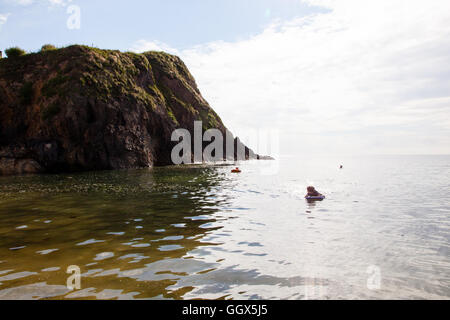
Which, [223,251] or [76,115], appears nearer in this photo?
[223,251]

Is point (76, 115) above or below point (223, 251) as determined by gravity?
above

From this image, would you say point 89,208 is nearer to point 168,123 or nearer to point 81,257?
point 81,257

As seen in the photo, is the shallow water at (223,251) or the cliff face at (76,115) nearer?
the shallow water at (223,251)

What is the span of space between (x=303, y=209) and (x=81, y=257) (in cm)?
1296

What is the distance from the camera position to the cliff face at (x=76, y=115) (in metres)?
53.3

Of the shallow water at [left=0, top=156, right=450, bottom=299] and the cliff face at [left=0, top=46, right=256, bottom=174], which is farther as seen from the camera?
the cliff face at [left=0, top=46, right=256, bottom=174]

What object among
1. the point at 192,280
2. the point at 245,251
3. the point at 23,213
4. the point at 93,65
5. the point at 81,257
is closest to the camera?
→ the point at 192,280

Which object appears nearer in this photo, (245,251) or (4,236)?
(245,251)

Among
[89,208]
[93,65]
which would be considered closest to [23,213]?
[89,208]

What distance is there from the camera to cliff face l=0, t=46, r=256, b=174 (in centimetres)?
5328

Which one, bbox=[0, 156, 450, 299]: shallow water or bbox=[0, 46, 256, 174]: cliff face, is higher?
bbox=[0, 46, 256, 174]: cliff face

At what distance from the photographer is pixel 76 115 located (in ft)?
181

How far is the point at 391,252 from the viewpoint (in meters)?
10.2
